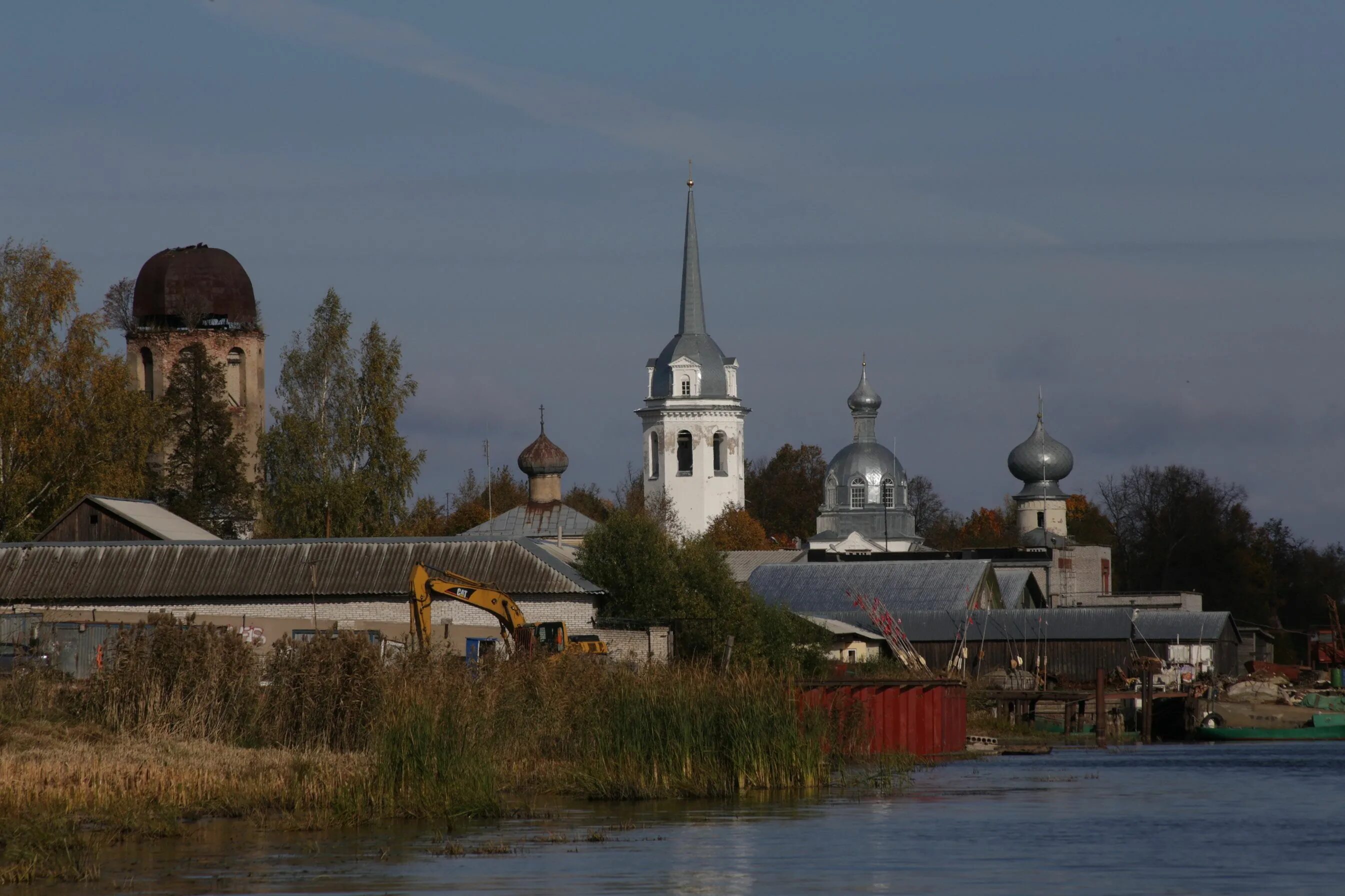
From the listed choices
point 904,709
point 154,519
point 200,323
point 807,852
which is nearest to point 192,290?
point 200,323

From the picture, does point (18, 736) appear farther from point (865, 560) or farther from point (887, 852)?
point (865, 560)

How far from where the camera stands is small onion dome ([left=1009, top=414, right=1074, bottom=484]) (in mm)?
131875

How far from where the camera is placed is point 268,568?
54125mm

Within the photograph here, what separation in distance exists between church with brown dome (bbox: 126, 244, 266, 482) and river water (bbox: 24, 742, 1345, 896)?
176 ft

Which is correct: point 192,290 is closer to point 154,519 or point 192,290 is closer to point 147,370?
point 147,370

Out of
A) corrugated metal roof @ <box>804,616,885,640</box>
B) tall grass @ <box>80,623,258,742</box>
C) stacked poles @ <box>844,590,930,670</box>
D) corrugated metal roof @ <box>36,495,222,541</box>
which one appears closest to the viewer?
tall grass @ <box>80,623,258,742</box>

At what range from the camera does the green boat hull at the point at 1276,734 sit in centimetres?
6144

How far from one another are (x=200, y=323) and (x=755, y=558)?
29.5 meters

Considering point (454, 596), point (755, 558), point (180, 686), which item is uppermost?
point (755, 558)

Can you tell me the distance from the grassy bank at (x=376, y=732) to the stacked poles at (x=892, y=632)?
21314 millimetres

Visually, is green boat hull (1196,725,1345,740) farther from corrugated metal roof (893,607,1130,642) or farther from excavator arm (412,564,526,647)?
excavator arm (412,564,526,647)

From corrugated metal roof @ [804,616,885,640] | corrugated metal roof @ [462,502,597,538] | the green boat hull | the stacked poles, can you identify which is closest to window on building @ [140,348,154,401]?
corrugated metal roof @ [462,502,597,538]

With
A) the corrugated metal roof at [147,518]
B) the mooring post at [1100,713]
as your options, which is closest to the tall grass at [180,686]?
the corrugated metal roof at [147,518]

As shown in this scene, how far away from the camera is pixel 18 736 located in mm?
29031
